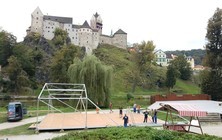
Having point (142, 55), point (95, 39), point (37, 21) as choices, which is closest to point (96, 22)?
point (95, 39)

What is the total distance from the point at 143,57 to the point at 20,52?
113 feet

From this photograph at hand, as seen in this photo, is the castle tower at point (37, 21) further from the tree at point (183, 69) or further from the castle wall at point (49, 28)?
the tree at point (183, 69)

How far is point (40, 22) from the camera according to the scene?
97.9 metres

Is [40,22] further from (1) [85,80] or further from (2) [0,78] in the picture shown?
(1) [85,80]

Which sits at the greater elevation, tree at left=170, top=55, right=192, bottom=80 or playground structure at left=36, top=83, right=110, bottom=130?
tree at left=170, top=55, right=192, bottom=80

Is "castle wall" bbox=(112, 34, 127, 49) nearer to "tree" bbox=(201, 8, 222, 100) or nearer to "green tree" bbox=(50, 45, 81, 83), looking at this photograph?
"green tree" bbox=(50, 45, 81, 83)

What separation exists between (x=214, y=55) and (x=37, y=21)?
2844 inches

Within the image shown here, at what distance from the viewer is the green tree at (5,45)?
Answer: 250 ft

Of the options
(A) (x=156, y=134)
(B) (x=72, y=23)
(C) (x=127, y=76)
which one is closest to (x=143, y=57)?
(C) (x=127, y=76)

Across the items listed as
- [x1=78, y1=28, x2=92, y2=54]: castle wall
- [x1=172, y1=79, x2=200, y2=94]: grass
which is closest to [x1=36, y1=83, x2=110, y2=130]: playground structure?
[x1=172, y1=79, x2=200, y2=94]: grass

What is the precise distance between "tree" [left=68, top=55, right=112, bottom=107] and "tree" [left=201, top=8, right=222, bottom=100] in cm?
1624

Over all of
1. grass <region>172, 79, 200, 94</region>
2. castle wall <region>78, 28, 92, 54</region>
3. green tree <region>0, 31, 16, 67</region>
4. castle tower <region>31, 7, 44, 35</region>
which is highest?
castle tower <region>31, 7, 44, 35</region>

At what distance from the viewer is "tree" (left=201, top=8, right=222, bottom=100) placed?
4153 cm

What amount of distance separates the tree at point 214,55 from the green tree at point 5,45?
187 feet
